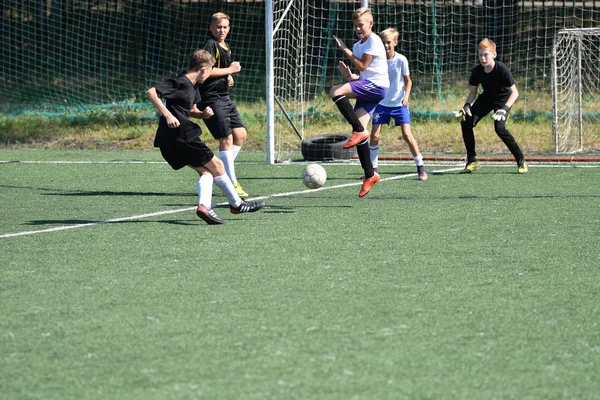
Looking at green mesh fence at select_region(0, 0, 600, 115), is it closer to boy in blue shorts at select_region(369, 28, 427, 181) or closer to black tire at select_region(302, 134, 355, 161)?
black tire at select_region(302, 134, 355, 161)

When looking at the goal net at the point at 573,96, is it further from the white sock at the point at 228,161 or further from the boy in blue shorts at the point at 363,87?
the white sock at the point at 228,161

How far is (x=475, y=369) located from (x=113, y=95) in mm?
18324

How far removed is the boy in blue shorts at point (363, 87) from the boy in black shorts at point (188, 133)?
1525mm

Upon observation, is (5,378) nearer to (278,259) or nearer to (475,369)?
(475,369)

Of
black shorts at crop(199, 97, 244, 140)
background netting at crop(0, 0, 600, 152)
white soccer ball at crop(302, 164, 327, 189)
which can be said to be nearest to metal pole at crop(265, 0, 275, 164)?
background netting at crop(0, 0, 600, 152)

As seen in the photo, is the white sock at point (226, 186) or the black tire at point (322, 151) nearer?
the white sock at point (226, 186)

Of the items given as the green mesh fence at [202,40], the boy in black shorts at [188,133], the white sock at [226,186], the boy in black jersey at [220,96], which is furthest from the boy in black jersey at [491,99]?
the green mesh fence at [202,40]

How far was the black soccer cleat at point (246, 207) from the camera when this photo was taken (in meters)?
8.21

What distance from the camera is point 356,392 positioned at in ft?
11.6

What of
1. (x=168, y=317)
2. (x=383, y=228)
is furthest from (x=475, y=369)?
(x=383, y=228)

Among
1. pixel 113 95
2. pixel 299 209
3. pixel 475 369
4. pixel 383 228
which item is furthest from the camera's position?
pixel 113 95

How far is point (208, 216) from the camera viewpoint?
302 inches

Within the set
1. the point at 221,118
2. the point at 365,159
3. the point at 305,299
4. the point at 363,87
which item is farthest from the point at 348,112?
the point at 305,299

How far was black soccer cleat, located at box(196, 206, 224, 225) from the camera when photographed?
764cm
